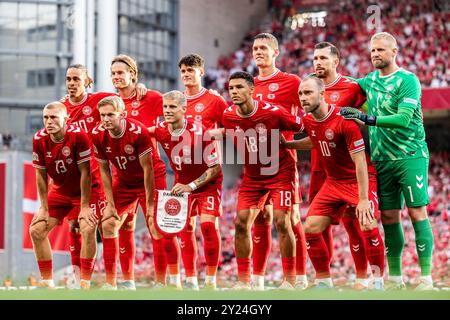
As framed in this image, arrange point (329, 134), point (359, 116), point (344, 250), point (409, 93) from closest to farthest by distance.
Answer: point (359, 116)
point (409, 93)
point (329, 134)
point (344, 250)

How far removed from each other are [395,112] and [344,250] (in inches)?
467

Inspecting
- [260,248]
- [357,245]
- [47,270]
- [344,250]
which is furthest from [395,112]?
[344,250]

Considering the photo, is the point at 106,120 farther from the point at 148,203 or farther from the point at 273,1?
the point at 273,1

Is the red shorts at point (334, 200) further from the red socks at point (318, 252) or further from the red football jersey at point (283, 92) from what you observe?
the red football jersey at point (283, 92)

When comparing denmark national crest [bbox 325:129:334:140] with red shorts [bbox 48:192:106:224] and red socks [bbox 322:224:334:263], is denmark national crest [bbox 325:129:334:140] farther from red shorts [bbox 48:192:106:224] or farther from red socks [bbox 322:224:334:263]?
red shorts [bbox 48:192:106:224]

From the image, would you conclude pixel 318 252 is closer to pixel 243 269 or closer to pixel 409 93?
pixel 243 269

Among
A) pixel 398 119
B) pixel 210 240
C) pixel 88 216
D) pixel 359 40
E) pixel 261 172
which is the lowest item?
pixel 210 240

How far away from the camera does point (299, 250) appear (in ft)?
27.5

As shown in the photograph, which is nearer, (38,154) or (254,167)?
(254,167)

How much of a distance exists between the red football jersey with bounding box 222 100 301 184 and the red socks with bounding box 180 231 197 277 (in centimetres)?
83

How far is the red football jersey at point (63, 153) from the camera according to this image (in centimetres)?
827

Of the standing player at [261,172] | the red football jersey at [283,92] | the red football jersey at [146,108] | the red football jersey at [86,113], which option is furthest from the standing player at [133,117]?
the red football jersey at [283,92]
